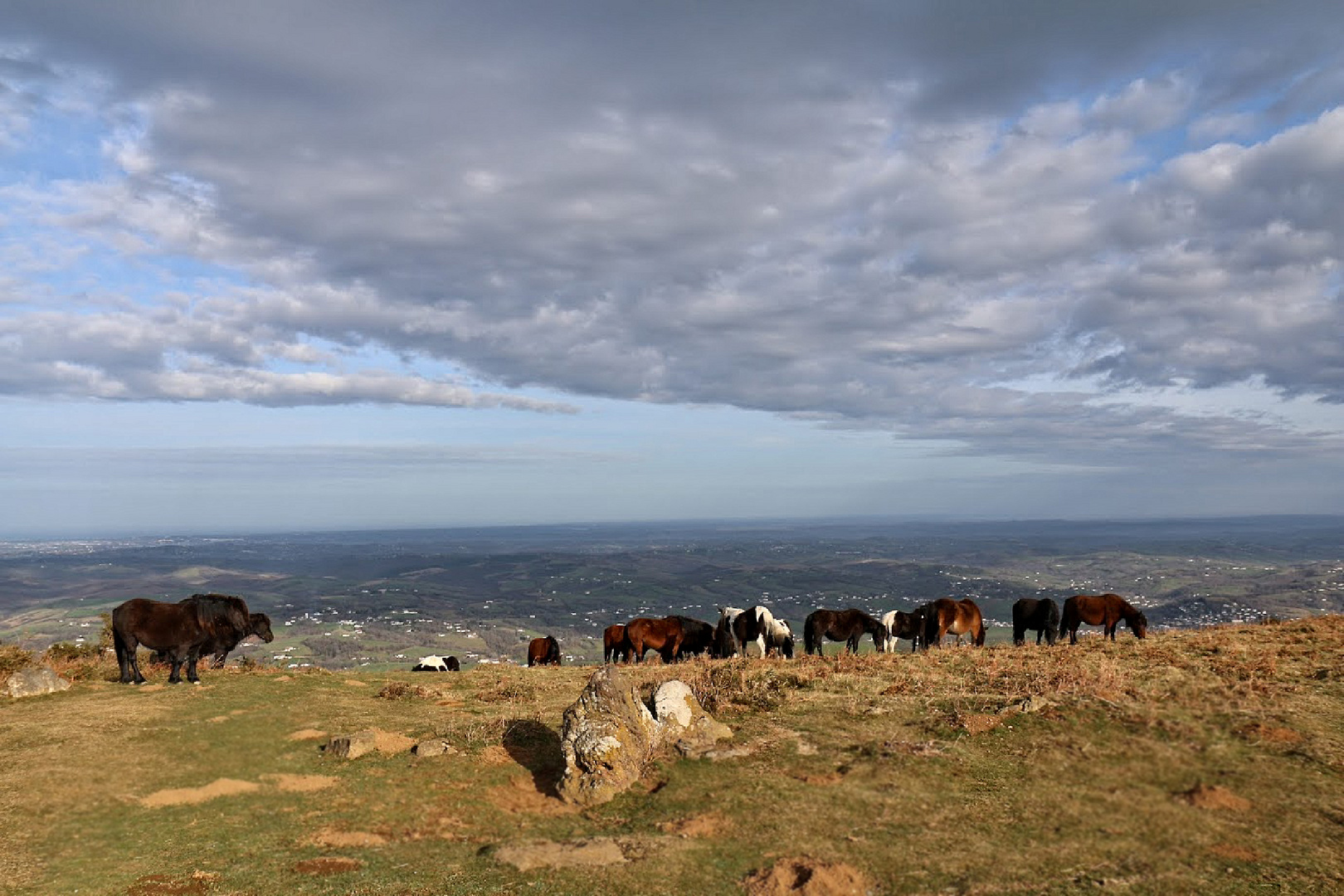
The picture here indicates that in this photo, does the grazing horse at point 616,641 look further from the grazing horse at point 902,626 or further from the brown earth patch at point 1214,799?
the brown earth patch at point 1214,799

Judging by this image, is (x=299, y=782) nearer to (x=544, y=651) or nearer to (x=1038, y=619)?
(x=544, y=651)

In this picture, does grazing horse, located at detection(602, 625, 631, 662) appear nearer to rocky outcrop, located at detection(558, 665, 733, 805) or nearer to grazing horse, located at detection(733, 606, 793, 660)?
grazing horse, located at detection(733, 606, 793, 660)

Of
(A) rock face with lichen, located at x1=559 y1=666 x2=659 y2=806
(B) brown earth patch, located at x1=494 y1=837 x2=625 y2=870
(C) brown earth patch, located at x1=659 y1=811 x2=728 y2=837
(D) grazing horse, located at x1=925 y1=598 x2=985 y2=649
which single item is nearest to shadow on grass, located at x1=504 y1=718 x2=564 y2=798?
(A) rock face with lichen, located at x1=559 y1=666 x2=659 y2=806

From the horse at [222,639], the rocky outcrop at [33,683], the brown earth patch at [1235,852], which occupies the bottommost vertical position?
the brown earth patch at [1235,852]

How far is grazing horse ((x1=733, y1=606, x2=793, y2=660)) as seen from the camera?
32312 mm

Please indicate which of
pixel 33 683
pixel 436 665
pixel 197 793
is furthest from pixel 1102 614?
pixel 33 683

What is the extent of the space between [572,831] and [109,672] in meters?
17.9

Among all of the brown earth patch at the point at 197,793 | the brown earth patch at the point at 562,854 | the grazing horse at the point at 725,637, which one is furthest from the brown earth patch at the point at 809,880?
the grazing horse at the point at 725,637

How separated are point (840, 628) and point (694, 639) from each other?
6.78 meters

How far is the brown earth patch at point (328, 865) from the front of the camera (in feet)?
35.6

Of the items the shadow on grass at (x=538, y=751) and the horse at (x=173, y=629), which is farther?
the horse at (x=173, y=629)

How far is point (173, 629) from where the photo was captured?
20672mm

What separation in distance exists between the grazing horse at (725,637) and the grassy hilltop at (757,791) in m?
12.3

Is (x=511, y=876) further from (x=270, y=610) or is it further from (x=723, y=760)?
(x=270, y=610)
